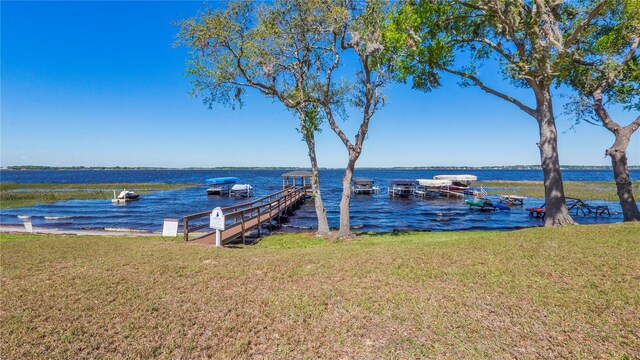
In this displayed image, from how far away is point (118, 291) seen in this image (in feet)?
18.4

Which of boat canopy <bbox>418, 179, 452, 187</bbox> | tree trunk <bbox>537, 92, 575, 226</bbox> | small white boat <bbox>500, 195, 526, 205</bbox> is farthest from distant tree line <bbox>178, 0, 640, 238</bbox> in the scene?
boat canopy <bbox>418, 179, 452, 187</bbox>

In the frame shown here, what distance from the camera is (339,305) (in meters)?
5.00

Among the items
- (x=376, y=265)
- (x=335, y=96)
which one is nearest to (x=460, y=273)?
(x=376, y=265)

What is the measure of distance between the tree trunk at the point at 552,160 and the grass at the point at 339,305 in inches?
149

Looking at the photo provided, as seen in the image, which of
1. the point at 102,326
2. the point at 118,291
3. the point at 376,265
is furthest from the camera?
the point at 376,265

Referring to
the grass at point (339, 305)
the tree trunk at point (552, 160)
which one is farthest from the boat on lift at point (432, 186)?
the grass at point (339, 305)

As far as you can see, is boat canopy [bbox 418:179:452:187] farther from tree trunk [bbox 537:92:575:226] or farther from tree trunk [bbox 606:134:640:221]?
tree trunk [bbox 537:92:575:226]

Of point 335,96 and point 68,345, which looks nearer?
point 68,345

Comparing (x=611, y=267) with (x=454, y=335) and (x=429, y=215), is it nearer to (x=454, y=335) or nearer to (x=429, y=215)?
(x=454, y=335)

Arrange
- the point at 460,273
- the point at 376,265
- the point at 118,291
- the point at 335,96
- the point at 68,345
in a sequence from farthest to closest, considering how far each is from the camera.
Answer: the point at 335,96
the point at 376,265
the point at 460,273
the point at 118,291
the point at 68,345

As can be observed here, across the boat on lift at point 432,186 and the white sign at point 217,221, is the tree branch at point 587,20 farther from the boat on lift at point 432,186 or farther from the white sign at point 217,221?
the boat on lift at point 432,186

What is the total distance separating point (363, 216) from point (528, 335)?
67.4ft

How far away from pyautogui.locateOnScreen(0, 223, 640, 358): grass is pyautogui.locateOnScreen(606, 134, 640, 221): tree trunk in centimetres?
497

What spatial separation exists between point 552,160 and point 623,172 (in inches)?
109
